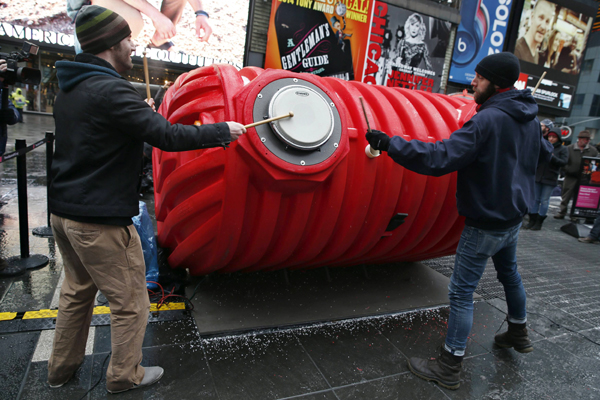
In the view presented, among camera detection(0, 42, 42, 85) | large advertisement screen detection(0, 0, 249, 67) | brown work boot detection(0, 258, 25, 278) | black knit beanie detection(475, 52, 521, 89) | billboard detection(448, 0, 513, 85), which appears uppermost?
billboard detection(448, 0, 513, 85)

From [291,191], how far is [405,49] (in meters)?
14.1

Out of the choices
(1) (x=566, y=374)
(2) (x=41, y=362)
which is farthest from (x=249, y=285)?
(1) (x=566, y=374)

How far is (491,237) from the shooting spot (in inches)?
90.0

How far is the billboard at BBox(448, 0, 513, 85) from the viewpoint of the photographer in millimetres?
15828

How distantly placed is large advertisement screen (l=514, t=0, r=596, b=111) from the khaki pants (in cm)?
1972

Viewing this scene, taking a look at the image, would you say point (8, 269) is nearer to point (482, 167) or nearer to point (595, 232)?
point (482, 167)

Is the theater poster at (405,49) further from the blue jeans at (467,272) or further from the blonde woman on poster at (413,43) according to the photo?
the blue jeans at (467,272)

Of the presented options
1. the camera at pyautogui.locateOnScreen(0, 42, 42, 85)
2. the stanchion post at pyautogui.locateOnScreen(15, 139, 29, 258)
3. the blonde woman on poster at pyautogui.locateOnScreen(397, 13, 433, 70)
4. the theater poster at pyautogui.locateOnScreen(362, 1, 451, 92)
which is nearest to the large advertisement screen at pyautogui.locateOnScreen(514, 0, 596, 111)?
the theater poster at pyautogui.locateOnScreen(362, 1, 451, 92)

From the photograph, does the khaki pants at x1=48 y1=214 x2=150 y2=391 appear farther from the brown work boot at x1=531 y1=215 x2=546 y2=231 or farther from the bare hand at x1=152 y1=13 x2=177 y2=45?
the bare hand at x1=152 y1=13 x2=177 y2=45

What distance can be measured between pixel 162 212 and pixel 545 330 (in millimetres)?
3226

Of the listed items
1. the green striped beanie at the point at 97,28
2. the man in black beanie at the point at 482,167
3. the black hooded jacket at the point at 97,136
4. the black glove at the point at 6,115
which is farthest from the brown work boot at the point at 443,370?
the black glove at the point at 6,115

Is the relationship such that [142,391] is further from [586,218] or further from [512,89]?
[586,218]

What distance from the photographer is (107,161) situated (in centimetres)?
179

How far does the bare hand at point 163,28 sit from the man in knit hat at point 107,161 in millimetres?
12420
